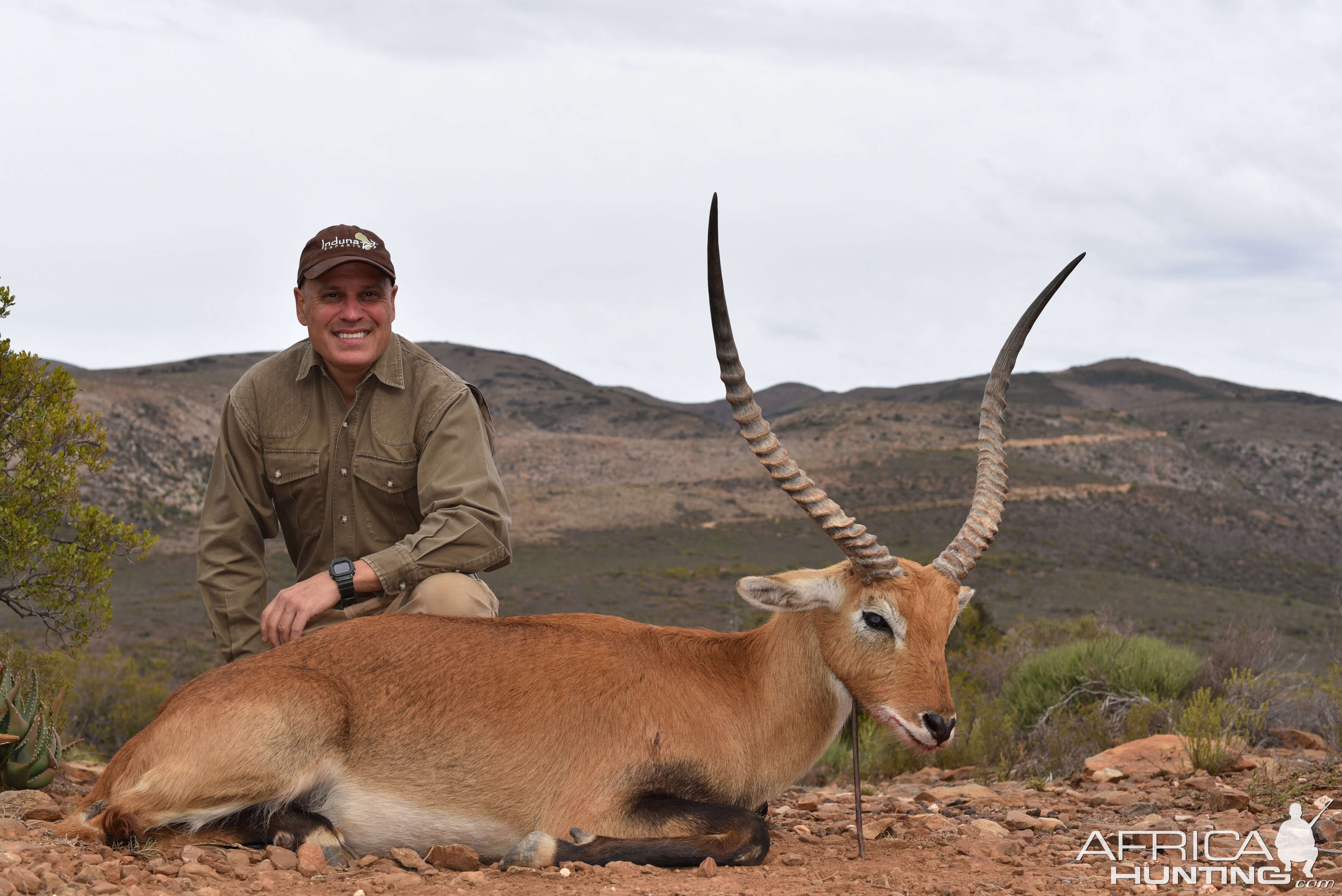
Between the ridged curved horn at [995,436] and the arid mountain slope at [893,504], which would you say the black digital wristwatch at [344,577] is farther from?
the arid mountain slope at [893,504]

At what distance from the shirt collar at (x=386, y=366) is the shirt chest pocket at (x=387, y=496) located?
0.46 meters

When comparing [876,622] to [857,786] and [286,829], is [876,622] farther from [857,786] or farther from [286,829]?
[286,829]

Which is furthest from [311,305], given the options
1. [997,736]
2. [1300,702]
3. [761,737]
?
[1300,702]

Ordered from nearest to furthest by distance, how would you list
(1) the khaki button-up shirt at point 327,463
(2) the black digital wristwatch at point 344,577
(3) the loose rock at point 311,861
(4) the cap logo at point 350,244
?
1. (3) the loose rock at point 311,861
2. (2) the black digital wristwatch at point 344,577
3. (4) the cap logo at point 350,244
4. (1) the khaki button-up shirt at point 327,463

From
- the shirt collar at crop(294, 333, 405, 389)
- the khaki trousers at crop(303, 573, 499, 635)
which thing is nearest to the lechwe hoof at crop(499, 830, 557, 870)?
the khaki trousers at crop(303, 573, 499, 635)

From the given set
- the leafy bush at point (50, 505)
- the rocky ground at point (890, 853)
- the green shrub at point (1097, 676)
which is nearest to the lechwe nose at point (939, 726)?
the rocky ground at point (890, 853)

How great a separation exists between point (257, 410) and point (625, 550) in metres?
42.3

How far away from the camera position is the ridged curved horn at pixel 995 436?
5664 mm

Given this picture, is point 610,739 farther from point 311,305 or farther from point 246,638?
point 311,305

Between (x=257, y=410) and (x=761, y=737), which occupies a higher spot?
(x=257, y=410)

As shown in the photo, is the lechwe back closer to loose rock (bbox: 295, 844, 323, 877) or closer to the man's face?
loose rock (bbox: 295, 844, 323, 877)

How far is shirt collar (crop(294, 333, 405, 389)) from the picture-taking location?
6.56m

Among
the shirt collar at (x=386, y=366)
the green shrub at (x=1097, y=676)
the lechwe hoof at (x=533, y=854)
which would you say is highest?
the shirt collar at (x=386, y=366)

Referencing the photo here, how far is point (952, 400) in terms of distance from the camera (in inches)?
3442
